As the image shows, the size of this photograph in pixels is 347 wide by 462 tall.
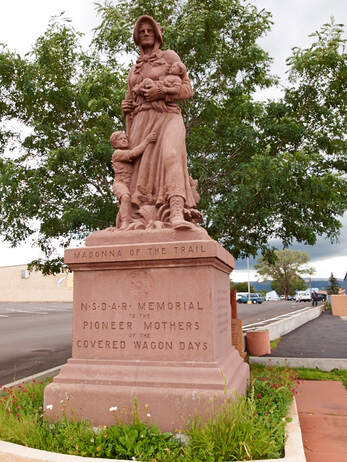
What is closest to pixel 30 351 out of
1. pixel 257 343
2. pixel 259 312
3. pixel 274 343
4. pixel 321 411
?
pixel 257 343

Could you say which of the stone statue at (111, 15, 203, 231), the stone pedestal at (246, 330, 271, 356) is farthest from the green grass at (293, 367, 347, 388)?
the stone statue at (111, 15, 203, 231)

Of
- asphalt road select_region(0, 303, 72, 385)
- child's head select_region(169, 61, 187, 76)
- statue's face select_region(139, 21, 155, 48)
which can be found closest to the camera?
child's head select_region(169, 61, 187, 76)

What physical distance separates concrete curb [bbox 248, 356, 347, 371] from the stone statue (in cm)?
535

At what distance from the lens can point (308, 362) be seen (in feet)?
31.8

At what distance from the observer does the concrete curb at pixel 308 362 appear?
955 centimetres

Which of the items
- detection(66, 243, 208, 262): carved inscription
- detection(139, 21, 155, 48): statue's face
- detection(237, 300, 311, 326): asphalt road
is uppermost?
detection(139, 21, 155, 48): statue's face

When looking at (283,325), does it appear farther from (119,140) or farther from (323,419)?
(119,140)

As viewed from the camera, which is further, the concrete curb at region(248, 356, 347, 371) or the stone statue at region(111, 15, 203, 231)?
the concrete curb at region(248, 356, 347, 371)

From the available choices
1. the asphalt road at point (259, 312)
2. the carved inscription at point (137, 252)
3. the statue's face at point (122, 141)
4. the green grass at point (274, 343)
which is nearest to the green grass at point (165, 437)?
the carved inscription at point (137, 252)

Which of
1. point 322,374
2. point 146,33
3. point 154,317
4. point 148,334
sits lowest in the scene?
point 322,374

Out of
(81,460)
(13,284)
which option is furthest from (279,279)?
(81,460)

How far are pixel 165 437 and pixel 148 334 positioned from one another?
3.52ft

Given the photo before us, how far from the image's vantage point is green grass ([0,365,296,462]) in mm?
3602

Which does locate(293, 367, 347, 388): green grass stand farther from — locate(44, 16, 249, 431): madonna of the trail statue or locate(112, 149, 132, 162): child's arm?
locate(112, 149, 132, 162): child's arm
